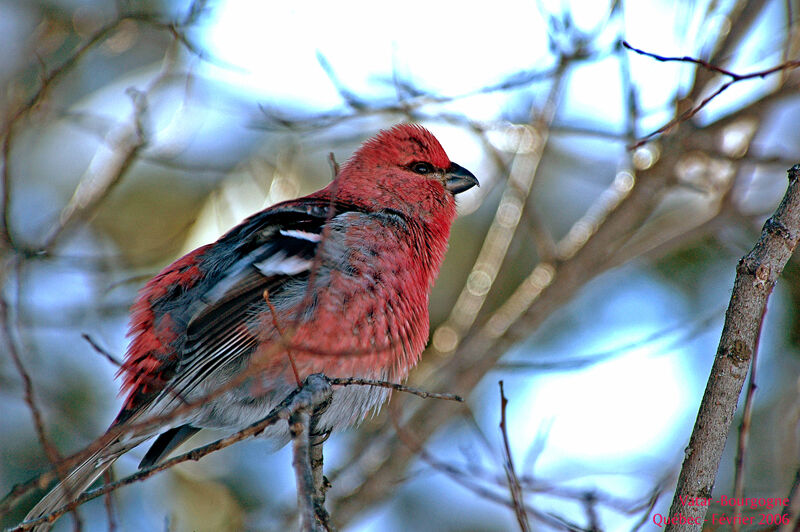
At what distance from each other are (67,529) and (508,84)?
4.22 m

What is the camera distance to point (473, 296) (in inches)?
222

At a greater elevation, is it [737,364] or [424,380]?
[424,380]

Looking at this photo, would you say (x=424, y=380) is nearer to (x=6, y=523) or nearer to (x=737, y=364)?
(x=6, y=523)

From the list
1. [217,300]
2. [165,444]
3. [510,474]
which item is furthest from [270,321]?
[510,474]

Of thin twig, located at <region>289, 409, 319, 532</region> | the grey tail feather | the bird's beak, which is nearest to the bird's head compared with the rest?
the bird's beak

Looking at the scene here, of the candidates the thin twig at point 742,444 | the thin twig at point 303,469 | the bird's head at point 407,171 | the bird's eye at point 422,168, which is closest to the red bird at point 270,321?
the bird's head at point 407,171

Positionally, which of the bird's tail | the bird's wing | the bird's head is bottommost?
the bird's tail

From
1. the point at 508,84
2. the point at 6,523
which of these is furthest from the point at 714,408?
the point at 6,523

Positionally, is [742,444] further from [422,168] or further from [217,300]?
[422,168]

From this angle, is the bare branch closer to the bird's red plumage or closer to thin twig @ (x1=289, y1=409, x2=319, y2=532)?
thin twig @ (x1=289, y1=409, x2=319, y2=532)

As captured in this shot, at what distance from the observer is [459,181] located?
4375 millimetres

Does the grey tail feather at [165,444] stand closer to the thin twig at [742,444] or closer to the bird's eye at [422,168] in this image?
the bird's eye at [422,168]

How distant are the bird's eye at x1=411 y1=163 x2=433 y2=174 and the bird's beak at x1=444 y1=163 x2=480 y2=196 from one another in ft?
0.30

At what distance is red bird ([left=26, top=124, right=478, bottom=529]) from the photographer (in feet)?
10.7
